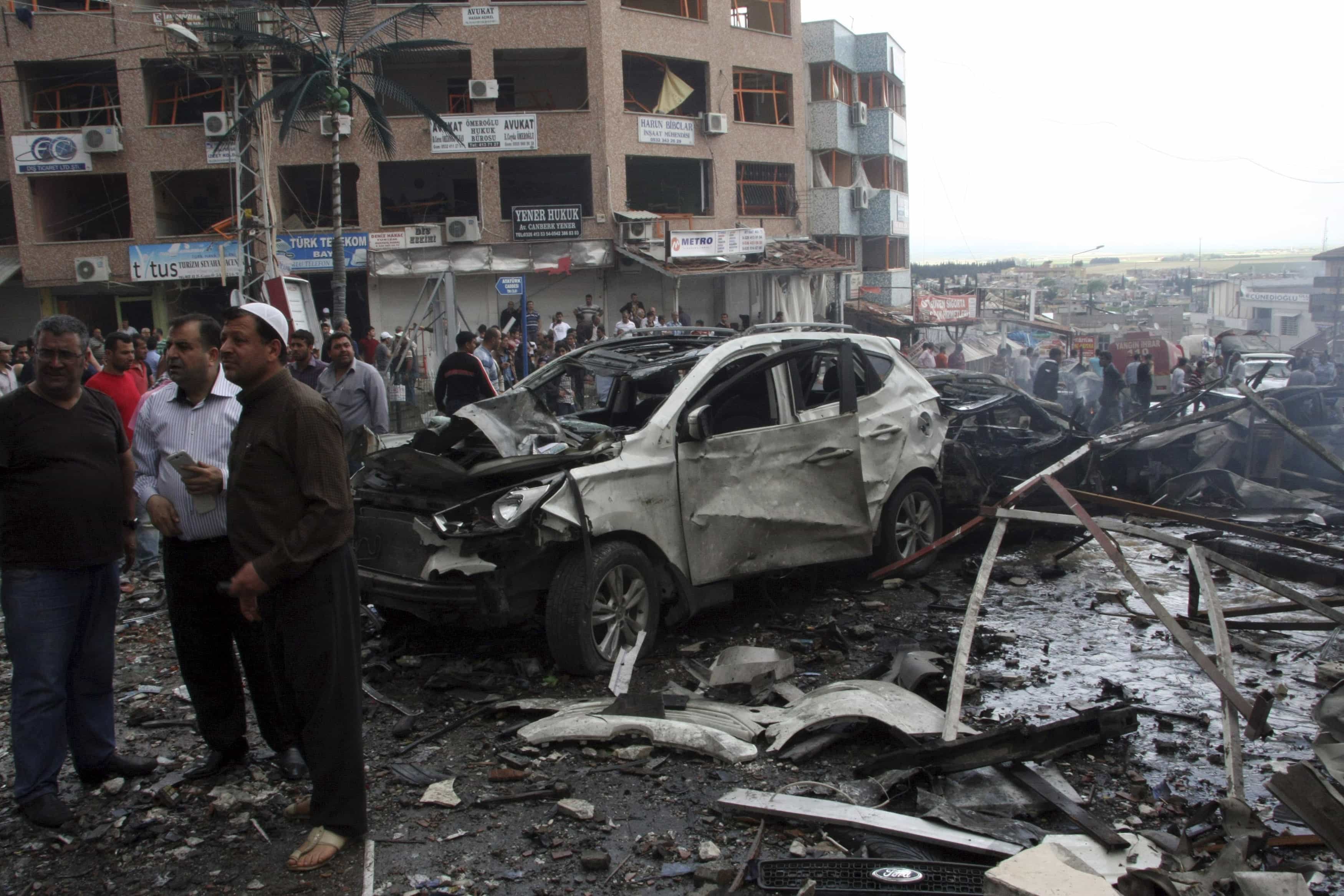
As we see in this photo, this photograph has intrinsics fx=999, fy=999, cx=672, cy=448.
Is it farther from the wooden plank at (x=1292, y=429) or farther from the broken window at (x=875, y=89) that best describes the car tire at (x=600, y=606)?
the broken window at (x=875, y=89)

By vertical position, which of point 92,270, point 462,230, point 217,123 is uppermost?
point 217,123

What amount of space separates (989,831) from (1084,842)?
12.3 inches

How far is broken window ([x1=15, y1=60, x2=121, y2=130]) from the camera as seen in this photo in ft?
92.9

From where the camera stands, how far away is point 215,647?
4.11 m

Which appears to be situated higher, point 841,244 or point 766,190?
point 766,190

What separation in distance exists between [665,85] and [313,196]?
11322 millimetres

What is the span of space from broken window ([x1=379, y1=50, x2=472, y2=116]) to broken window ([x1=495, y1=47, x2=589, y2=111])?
1.05 metres

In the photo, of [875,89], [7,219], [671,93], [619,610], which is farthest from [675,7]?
[619,610]

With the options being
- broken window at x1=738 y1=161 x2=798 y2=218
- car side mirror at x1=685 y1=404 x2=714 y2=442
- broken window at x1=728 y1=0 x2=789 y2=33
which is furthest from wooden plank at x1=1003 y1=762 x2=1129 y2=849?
broken window at x1=728 y1=0 x2=789 y2=33

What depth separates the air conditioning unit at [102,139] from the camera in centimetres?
2761

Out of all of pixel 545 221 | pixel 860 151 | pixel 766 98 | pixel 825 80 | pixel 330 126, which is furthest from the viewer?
pixel 860 151

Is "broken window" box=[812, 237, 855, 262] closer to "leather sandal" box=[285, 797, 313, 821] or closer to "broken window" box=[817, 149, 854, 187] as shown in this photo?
"broken window" box=[817, 149, 854, 187]

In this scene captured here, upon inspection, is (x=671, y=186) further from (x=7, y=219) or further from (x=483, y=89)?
(x=7, y=219)

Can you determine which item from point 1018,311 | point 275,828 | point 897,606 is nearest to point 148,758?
point 275,828
